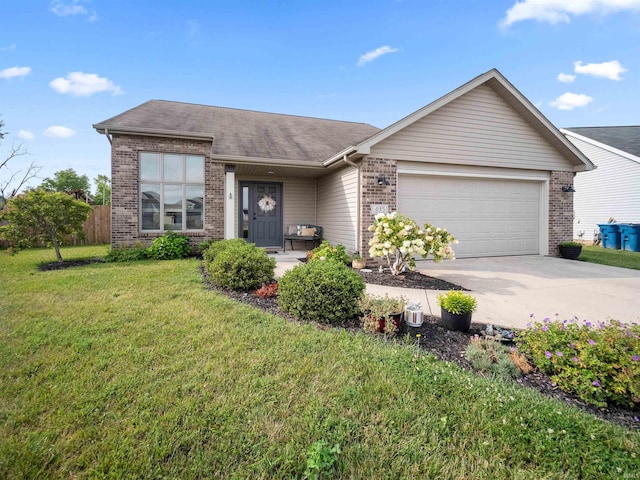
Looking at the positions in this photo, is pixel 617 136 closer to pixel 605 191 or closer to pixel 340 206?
pixel 605 191

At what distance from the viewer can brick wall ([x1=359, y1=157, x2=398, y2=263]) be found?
24.1 feet

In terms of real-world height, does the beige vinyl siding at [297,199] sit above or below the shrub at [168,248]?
above

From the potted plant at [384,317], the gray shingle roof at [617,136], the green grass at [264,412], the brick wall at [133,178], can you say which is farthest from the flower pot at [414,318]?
the gray shingle roof at [617,136]

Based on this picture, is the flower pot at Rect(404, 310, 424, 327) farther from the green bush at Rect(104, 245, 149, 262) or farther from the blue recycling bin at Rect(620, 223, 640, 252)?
the blue recycling bin at Rect(620, 223, 640, 252)

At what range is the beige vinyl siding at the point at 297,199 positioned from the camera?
1065 centimetres

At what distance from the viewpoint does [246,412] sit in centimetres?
194

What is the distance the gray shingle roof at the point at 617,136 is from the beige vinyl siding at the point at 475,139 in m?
8.94

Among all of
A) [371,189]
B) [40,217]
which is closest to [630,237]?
[371,189]

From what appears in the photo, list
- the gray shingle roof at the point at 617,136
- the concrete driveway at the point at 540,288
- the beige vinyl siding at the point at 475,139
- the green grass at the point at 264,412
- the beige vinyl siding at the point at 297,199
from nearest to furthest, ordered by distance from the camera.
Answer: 1. the green grass at the point at 264,412
2. the concrete driveway at the point at 540,288
3. the beige vinyl siding at the point at 475,139
4. the beige vinyl siding at the point at 297,199
5. the gray shingle roof at the point at 617,136

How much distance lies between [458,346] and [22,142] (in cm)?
2731

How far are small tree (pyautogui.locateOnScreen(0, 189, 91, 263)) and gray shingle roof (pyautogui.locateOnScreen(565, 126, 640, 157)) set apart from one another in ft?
71.1

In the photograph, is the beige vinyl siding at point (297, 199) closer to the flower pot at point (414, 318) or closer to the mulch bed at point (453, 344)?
the mulch bed at point (453, 344)

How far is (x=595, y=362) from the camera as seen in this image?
2219mm

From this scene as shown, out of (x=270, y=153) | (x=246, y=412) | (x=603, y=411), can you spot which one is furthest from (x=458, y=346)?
(x=270, y=153)
